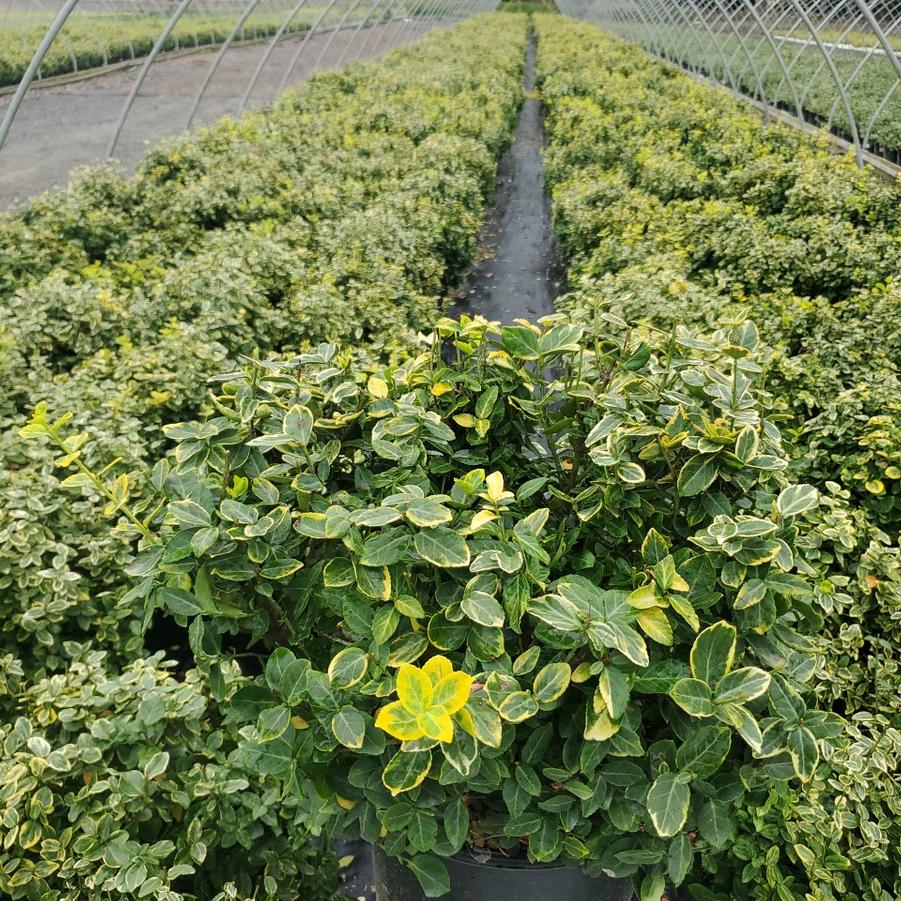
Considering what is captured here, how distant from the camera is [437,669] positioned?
99cm

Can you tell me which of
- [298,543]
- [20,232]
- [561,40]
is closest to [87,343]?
[20,232]

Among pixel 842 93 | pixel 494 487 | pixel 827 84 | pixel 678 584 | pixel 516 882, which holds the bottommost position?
pixel 827 84

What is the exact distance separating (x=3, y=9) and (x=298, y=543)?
15.2 meters

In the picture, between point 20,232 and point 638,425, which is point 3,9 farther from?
point 638,425

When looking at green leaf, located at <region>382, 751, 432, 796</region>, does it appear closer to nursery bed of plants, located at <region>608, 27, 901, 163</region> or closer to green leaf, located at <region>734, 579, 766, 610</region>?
green leaf, located at <region>734, 579, 766, 610</region>

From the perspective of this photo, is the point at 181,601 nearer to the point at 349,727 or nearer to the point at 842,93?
the point at 349,727

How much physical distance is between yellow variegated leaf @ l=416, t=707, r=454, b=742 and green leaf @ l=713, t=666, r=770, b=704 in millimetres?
431

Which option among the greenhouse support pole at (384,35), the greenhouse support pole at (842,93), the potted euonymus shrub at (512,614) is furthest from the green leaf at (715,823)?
the greenhouse support pole at (384,35)

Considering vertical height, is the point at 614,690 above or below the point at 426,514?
below

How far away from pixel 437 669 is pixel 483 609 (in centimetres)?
14

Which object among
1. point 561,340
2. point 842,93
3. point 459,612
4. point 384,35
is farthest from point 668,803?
point 384,35

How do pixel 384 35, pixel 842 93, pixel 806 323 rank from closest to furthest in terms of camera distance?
pixel 806 323
pixel 842 93
pixel 384 35

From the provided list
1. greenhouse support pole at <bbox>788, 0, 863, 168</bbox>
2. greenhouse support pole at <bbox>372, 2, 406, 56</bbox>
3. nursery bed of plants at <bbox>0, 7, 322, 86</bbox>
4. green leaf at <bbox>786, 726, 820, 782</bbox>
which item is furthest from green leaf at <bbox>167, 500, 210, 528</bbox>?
greenhouse support pole at <bbox>372, 2, 406, 56</bbox>

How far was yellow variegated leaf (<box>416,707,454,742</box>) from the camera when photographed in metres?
0.93
